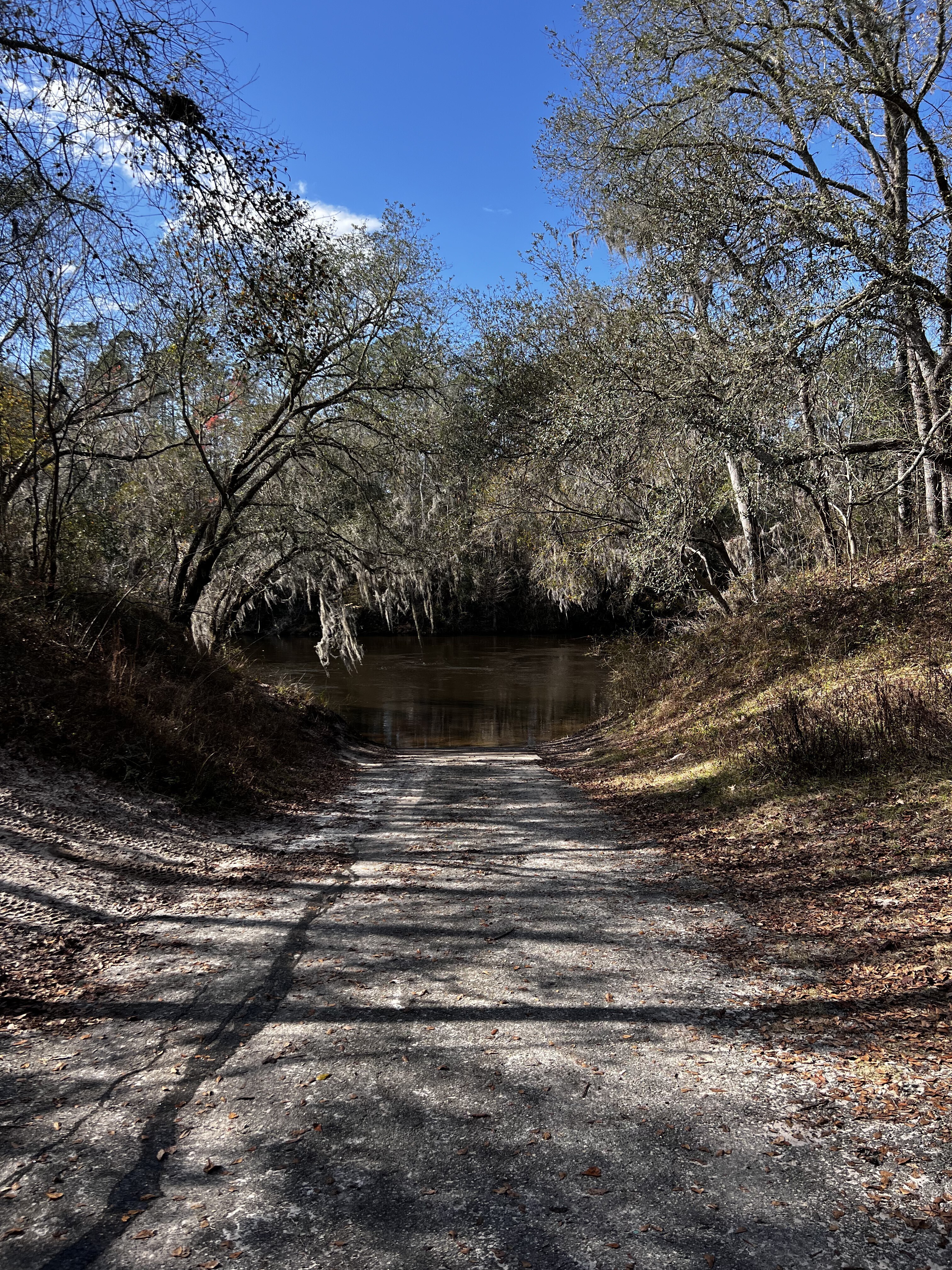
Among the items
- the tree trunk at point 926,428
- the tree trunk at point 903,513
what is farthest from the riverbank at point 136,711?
the tree trunk at point 903,513

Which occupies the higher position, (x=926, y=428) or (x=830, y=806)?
(x=926, y=428)

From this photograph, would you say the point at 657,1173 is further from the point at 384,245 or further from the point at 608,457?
the point at 384,245

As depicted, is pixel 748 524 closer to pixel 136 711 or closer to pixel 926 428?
pixel 926 428

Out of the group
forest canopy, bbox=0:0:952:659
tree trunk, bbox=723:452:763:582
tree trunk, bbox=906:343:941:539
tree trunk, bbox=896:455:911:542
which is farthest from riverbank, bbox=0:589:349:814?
tree trunk, bbox=896:455:911:542

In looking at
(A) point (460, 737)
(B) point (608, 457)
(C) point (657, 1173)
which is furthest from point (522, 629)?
(C) point (657, 1173)

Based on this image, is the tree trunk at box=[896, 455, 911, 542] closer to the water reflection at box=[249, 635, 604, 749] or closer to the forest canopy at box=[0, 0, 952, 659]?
the forest canopy at box=[0, 0, 952, 659]

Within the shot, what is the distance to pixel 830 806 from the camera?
21.5ft

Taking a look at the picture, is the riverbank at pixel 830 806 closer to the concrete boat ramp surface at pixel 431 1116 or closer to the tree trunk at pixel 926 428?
the concrete boat ramp surface at pixel 431 1116

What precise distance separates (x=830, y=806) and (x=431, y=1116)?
4.84 m

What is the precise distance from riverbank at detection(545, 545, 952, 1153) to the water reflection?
684 cm

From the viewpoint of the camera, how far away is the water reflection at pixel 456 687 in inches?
791

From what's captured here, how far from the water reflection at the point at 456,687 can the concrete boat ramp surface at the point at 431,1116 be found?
41.5 ft

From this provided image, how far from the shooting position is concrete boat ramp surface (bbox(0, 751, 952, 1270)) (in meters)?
2.38

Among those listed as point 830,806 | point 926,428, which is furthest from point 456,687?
point 830,806
